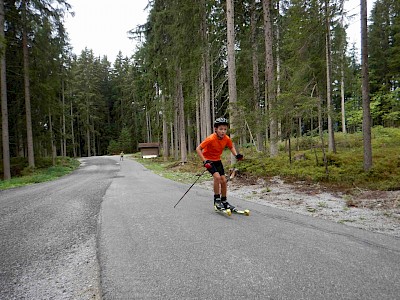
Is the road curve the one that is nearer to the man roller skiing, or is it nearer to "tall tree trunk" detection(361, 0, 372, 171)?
the man roller skiing

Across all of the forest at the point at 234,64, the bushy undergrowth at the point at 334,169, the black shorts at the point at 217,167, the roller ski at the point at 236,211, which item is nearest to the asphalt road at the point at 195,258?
the roller ski at the point at 236,211

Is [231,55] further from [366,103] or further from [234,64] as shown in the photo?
[366,103]

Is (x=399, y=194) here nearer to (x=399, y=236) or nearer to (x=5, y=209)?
(x=399, y=236)

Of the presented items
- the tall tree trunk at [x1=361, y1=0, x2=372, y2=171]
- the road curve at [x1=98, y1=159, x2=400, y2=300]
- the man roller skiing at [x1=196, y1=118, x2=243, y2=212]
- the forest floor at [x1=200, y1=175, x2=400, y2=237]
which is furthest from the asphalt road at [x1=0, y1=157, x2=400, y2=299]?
the tall tree trunk at [x1=361, y1=0, x2=372, y2=171]

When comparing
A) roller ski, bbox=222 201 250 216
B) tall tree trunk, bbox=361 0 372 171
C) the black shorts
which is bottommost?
roller ski, bbox=222 201 250 216

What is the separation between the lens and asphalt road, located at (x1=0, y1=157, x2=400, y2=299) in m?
2.39

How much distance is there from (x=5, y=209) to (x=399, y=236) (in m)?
8.96

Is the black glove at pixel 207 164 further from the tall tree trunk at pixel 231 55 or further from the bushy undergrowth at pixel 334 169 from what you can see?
the tall tree trunk at pixel 231 55

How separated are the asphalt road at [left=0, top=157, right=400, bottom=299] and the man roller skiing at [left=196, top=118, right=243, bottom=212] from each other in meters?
0.48

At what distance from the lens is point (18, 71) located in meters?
18.7

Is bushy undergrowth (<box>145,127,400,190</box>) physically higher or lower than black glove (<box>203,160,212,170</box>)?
lower

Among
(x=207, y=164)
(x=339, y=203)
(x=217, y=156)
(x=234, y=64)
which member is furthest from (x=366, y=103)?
(x=207, y=164)

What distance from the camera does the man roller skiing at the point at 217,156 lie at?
5.49 m

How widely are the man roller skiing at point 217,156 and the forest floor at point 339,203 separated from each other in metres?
1.66
